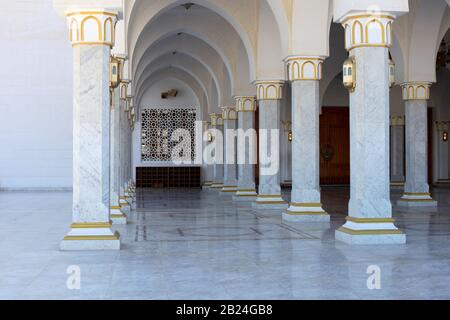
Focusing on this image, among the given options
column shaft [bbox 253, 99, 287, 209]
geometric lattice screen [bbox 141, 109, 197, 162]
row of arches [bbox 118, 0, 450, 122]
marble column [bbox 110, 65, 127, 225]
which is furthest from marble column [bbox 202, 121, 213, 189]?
marble column [bbox 110, 65, 127, 225]

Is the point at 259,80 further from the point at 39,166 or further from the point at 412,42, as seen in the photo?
the point at 39,166

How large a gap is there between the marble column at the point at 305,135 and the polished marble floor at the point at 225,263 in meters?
0.61

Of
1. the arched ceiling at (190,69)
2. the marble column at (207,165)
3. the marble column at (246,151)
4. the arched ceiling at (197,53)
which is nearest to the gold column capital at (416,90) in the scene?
the marble column at (246,151)

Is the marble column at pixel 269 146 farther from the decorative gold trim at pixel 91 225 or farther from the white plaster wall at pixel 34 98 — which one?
the white plaster wall at pixel 34 98

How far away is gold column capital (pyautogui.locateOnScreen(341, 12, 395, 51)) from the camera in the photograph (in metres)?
8.35

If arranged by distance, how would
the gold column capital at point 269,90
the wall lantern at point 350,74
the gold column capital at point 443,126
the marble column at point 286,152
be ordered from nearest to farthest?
the wall lantern at point 350,74 → the gold column capital at point 269,90 → the marble column at point 286,152 → the gold column capital at point 443,126

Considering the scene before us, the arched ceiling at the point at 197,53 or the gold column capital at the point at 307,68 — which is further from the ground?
the arched ceiling at the point at 197,53

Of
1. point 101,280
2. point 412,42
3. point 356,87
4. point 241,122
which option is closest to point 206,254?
point 101,280

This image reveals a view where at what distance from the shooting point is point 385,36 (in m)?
8.41

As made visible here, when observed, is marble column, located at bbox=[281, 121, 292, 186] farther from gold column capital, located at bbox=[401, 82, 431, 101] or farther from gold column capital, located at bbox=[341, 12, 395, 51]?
gold column capital, located at bbox=[341, 12, 395, 51]

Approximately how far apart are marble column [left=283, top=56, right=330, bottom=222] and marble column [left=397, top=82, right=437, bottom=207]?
14.9 feet

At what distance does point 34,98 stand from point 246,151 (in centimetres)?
825

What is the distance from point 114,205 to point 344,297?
6795 mm

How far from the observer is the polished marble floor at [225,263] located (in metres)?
5.13
